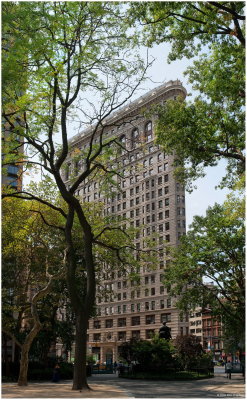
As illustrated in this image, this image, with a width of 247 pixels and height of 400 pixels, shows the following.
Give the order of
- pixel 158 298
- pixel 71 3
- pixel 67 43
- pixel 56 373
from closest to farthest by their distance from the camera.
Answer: pixel 71 3, pixel 67 43, pixel 56 373, pixel 158 298

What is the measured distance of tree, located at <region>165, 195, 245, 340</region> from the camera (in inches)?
1233

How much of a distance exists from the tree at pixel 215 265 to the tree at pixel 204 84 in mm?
11693

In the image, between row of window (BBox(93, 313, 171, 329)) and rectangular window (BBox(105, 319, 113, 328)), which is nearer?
row of window (BBox(93, 313, 171, 329))

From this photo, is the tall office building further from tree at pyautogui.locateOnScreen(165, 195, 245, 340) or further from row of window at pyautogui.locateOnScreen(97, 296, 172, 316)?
tree at pyautogui.locateOnScreen(165, 195, 245, 340)

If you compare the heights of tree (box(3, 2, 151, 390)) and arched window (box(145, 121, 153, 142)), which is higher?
arched window (box(145, 121, 153, 142))

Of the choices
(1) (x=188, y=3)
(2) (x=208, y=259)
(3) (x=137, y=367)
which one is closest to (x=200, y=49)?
(1) (x=188, y=3)

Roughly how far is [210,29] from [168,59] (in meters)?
3.90

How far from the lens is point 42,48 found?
16.8m

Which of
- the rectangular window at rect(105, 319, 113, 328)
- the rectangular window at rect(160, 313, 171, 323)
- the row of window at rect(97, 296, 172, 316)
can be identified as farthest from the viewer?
the rectangular window at rect(105, 319, 113, 328)

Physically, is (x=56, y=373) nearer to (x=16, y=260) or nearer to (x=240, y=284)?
(x=16, y=260)

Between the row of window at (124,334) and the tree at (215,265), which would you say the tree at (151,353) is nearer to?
the tree at (215,265)

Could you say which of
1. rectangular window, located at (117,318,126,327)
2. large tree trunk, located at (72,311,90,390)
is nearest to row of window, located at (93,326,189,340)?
rectangular window, located at (117,318,126,327)

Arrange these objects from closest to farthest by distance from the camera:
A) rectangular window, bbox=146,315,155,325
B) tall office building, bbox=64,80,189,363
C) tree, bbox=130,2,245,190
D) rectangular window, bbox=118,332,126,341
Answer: tree, bbox=130,2,245,190 → tall office building, bbox=64,80,189,363 → rectangular window, bbox=146,315,155,325 → rectangular window, bbox=118,332,126,341

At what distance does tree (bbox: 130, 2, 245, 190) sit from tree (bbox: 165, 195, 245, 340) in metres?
11.7
